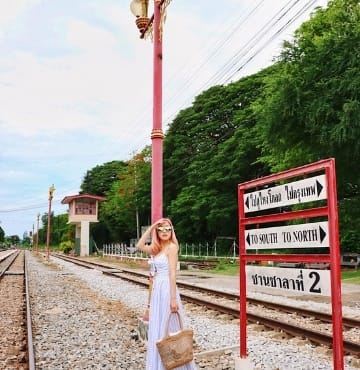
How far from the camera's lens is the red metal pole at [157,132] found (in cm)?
684

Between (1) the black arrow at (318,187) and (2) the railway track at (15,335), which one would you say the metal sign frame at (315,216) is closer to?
(1) the black arrow at (318,187)

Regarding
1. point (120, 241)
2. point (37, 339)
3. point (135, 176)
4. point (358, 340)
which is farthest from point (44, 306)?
point (120, 241)

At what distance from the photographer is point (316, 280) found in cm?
405

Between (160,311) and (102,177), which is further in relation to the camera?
(102,177)

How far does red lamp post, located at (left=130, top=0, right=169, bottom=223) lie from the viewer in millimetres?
6859

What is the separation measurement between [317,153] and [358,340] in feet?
46.5

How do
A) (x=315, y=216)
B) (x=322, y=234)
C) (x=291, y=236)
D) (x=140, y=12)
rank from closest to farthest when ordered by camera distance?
(x=322, y=234) → (x=315, y=216) → (x=291, y=236) → (x=140, y=12)

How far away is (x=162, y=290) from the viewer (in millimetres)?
4590

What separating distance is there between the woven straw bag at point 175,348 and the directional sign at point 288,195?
157 cm

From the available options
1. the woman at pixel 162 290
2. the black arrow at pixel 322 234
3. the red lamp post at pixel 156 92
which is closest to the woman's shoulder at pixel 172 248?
the woman at pixel 162 290

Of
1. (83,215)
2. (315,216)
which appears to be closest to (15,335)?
(315,216)

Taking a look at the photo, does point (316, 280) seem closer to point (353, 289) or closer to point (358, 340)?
point (358, 340)

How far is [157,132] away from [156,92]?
0.69m

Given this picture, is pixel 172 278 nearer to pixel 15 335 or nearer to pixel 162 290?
pixel 162 290
